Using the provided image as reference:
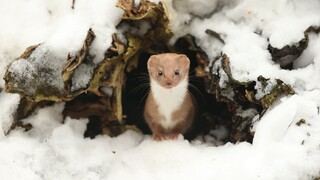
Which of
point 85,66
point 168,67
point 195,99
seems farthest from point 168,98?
point 85,66

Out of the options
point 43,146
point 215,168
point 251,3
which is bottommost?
point 43,146

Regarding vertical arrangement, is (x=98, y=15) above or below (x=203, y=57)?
above

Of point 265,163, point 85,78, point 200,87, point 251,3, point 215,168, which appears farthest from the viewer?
point 200,87

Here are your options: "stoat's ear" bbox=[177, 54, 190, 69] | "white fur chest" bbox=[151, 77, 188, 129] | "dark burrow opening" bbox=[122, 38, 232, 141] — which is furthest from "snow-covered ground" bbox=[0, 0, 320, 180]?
"dark burrow opening" bbox=[122, 38, 232, 141]

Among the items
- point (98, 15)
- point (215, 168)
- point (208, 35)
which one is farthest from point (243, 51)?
A: point (98, 15)

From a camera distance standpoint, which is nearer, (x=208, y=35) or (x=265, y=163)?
(x=265, y=163)

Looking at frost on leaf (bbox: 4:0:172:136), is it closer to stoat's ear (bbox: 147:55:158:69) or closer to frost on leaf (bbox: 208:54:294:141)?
stoat's ear (bbox: 147:55:158:69)

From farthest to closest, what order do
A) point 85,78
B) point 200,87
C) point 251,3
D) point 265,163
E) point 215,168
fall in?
point 200,87 < point 251,3 < point 85,78 < point 215,168 < point 265,163

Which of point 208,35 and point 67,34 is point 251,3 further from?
point 67,34
